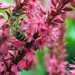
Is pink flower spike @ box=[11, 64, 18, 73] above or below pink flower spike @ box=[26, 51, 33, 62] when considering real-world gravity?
below

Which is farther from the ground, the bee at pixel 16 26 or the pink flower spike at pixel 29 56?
the bee at pixel 16 26

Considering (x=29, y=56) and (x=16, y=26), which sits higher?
(x=16, y=26)

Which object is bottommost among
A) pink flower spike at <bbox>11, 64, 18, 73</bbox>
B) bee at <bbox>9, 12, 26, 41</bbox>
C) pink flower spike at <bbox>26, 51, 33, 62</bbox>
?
pink flower spike at <bbox>11, 64, 18, 73</bbox>

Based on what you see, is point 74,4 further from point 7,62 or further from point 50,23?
point 7,62

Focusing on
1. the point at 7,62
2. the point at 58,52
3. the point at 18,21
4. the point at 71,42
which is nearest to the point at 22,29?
the point at 18,21

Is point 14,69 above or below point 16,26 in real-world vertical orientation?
below

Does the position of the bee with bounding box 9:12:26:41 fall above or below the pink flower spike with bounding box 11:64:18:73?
above

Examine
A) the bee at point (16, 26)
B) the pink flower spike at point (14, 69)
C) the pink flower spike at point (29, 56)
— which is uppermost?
the bee at point (16, 26)

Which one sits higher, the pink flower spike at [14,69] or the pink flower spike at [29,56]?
the pink flower spike at [29,56]
